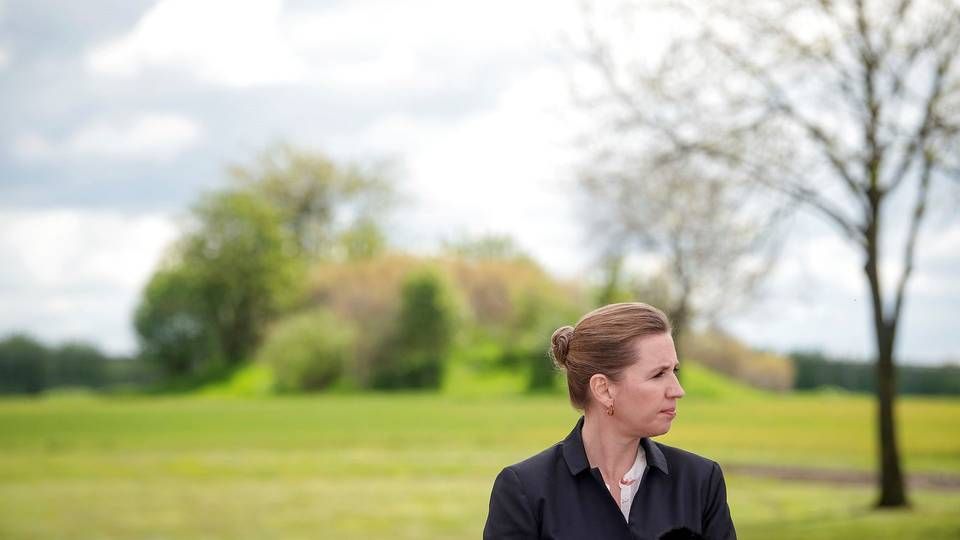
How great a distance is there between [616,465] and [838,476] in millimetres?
18347

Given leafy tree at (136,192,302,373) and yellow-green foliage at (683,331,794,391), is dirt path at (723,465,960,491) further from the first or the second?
leafy tree at (136,192,302,373)

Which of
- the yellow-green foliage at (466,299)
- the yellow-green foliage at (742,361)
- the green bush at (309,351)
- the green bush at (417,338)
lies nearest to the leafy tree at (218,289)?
the yellow-green foliage at (466,299)

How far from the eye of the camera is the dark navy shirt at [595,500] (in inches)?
116

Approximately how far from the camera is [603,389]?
3.01 m

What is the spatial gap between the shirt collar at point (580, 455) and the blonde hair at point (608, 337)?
0.14m

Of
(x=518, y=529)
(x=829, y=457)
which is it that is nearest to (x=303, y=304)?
(x=829, y=457)

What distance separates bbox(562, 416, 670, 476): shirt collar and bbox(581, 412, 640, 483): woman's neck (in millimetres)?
21

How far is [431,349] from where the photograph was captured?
172ft

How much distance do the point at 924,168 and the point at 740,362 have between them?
148 feet

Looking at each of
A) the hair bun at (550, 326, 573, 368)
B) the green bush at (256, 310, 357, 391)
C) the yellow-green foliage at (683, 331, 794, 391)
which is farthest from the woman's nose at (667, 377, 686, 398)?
the yellow-green foliage at (683, 331, 794, 391)

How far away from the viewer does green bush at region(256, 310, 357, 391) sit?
165 ft

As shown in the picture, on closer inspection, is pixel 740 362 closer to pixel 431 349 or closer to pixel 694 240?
pixel 431 349

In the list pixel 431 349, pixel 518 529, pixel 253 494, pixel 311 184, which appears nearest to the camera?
pixel 518 529

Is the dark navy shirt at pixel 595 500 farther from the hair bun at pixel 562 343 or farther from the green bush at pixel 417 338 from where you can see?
the green bush at pixel 417 338
